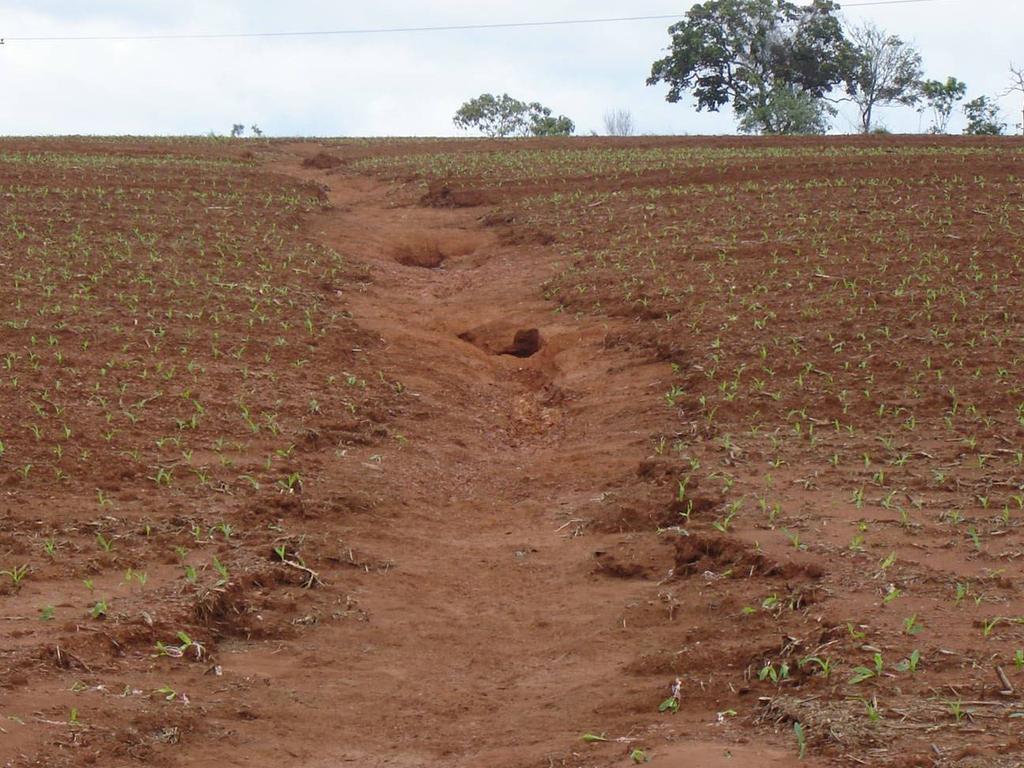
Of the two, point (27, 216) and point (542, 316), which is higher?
point (27, 216)

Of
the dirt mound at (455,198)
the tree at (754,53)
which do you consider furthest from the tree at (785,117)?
the dirt mound at (455,198)

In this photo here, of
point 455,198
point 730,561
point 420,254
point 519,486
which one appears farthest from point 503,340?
point 455,198

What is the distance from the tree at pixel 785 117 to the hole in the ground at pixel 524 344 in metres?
30.2

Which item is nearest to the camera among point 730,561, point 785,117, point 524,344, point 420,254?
point 730,561

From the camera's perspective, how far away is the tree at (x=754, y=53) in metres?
42.9

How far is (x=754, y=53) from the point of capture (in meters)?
43.7

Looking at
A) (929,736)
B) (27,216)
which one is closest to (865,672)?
(929,736)

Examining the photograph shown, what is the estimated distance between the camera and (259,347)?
1071cm

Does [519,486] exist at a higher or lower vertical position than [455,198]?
lower

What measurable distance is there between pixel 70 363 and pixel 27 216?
21.9 ft

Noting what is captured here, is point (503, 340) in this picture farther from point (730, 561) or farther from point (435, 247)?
point (730, 561)

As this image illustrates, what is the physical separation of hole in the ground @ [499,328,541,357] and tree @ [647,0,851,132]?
32317 mm

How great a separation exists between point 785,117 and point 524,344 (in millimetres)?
30987

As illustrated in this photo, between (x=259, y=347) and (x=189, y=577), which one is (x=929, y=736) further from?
(x=259, y=347)
